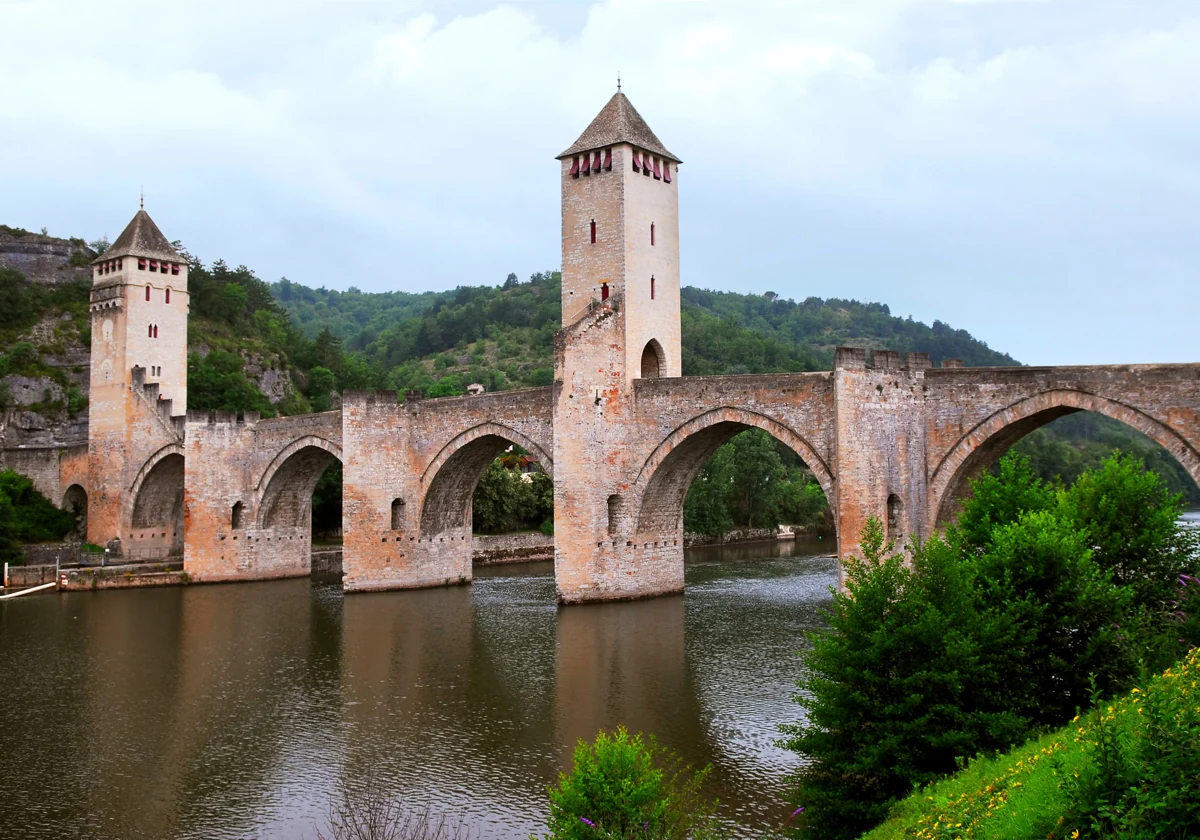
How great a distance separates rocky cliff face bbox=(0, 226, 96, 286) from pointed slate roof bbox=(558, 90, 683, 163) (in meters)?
41.7

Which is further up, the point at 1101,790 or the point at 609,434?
the point at 609,434

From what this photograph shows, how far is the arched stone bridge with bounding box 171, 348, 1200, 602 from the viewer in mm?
22359

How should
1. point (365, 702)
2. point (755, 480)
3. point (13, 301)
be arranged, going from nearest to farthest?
point (365, 702) → point (755, 480) → point (13, 301)

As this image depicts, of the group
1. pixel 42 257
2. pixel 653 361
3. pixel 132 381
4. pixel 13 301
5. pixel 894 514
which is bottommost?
pixel 894 514

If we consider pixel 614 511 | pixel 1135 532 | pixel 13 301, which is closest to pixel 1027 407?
pixel 1135 532

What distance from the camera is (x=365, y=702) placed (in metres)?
18.0

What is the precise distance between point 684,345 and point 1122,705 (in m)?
70.3

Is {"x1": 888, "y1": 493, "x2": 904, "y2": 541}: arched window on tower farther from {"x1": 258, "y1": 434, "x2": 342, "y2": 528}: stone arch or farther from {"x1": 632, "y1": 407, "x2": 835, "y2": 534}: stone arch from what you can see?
{"x1": 258, "y1": 434, "x2": 342, "y2": 528}: stone arch

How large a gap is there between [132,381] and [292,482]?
28.3ft

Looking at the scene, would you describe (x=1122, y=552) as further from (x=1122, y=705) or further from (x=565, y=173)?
(x=565, y=173)

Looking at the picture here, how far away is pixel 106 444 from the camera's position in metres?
41.7

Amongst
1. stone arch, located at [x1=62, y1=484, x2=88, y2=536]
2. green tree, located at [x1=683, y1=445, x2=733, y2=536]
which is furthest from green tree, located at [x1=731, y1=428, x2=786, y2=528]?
stone arch, located at [x1=62, y1=484, x2=88, y2=536]

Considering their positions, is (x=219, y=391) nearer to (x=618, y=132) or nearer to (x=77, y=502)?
(x=77, y=502)

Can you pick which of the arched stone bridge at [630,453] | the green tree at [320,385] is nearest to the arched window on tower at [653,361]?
the arched stone bridge at [630,453]
